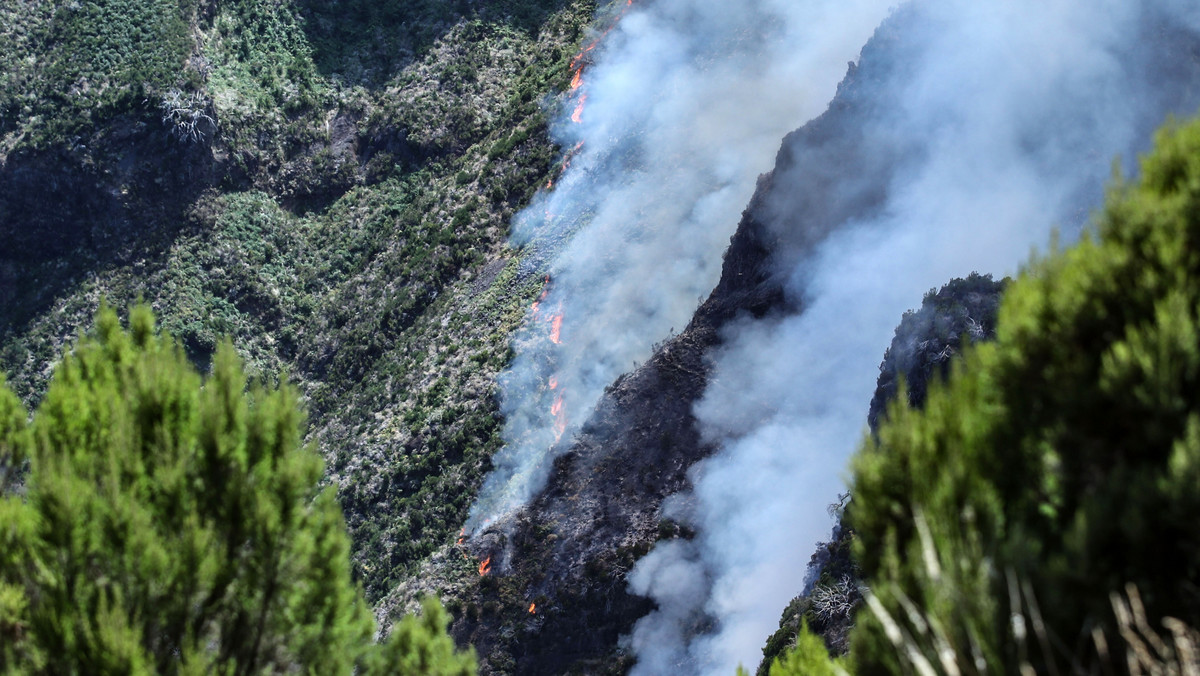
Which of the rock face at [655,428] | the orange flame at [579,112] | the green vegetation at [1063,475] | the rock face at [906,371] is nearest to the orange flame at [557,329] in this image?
the rock face at [655,428]

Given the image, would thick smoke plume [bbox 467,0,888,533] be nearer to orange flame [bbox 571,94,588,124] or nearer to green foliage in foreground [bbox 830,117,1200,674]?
orange flame [bbox 571,94,588,124]

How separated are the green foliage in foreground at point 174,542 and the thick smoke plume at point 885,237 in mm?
19756

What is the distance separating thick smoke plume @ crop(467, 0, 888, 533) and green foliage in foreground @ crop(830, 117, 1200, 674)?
90.6 ft

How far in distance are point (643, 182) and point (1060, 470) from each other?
3662 centimetres

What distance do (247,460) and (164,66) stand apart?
4338cm

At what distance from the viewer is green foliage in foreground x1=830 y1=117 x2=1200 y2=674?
8.35 m

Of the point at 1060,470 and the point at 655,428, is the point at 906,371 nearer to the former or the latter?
the point at 655,428

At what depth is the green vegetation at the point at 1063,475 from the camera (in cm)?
834

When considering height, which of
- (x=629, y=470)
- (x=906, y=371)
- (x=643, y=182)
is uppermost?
(x=643, y=182)

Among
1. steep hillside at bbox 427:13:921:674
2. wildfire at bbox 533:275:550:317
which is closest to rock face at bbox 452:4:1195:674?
steep hillside at bbox 427:13:921:674

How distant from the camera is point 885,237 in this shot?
1363 inches

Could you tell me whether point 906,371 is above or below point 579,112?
below

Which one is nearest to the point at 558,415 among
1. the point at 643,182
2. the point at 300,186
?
the point at 643,182

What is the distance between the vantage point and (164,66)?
51281 mm
